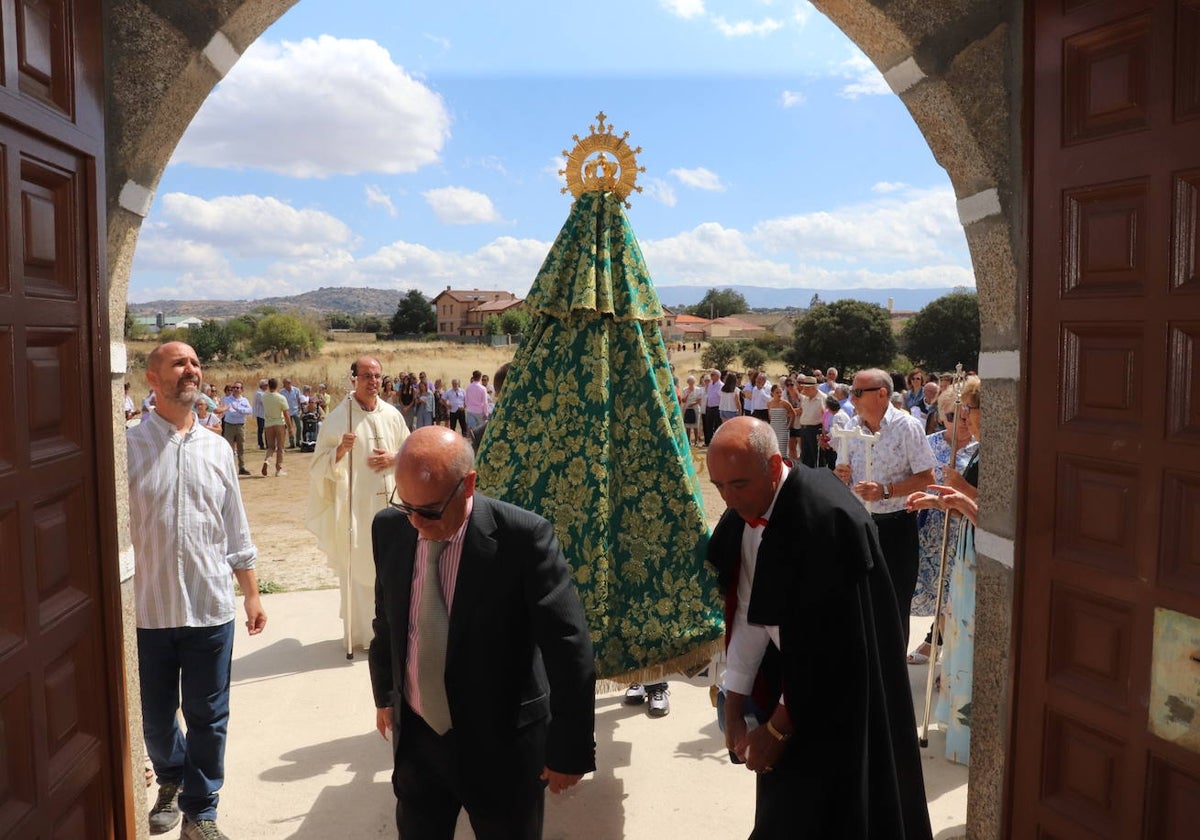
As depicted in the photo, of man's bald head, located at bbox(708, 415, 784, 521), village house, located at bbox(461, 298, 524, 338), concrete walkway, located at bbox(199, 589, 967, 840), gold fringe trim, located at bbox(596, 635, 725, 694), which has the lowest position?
concrete walkway, located at bbox(199, 589, 967, 840)

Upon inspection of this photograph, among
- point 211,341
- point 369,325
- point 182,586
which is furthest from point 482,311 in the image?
point 182,586

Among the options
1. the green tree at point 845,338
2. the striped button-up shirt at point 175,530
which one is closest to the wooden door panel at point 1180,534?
the striped button-up shirt at point 175,530

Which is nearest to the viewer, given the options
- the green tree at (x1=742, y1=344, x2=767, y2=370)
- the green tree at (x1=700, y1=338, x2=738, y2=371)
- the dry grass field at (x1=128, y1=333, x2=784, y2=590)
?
the dry grass field at (x1=128, y1=333, x2=784, y2=590)

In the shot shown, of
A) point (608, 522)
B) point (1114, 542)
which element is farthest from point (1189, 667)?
point (608, 522)

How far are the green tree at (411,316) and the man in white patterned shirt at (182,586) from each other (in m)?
74.3

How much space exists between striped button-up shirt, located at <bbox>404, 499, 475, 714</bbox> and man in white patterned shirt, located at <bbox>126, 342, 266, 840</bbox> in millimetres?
1322

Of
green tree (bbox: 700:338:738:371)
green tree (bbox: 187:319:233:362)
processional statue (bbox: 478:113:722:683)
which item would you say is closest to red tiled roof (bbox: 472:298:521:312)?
green tree (bbox: 187:319:233:362)

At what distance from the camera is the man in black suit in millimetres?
2605

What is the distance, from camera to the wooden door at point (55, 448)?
7.44ft

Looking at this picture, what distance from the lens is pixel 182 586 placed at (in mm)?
3525

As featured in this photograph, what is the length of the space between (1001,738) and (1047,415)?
120 centimetres

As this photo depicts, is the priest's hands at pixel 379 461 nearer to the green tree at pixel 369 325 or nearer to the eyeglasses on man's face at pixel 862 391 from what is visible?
the eyeglasses on man's face at pixel 862 391

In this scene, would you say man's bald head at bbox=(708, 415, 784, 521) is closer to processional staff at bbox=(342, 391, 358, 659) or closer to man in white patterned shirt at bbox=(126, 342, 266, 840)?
man in white patterned shirt at bbox=(126, 342, 266, 840)

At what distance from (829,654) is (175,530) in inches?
102
